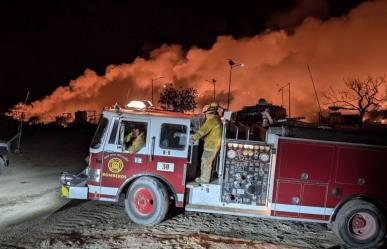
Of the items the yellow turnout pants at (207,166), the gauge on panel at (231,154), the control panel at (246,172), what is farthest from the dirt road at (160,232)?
the gauge on panel at (231,154)

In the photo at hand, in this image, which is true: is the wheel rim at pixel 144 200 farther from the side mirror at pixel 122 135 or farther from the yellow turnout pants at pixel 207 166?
the yellow turnout pants at pixel 207 166

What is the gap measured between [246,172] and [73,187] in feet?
11.6

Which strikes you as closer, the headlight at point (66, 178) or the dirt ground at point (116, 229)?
the dirt ground at point (116, 229)

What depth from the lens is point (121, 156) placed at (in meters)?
8.84

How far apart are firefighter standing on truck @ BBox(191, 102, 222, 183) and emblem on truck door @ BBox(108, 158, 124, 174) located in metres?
1.54

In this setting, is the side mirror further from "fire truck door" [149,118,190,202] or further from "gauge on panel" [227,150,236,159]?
"gauge on panel" [227,150,236,159]

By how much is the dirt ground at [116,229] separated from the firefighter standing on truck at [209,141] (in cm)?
113

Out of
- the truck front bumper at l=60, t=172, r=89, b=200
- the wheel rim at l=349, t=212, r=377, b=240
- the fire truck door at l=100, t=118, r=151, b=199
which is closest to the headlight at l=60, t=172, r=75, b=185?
the truck front bumper at l=60, t=172, r=89, b=200

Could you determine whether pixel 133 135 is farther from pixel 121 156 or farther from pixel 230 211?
pixel 230 211

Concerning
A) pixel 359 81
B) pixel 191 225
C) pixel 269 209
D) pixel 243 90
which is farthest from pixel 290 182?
pixel 243 90

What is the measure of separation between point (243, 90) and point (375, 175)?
48.9 m

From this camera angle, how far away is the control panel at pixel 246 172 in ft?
28.7

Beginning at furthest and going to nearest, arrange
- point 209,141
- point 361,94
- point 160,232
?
1. point 361,94
2. point 209,141
3. point 160,232

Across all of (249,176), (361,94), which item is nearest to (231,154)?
(249,176)
